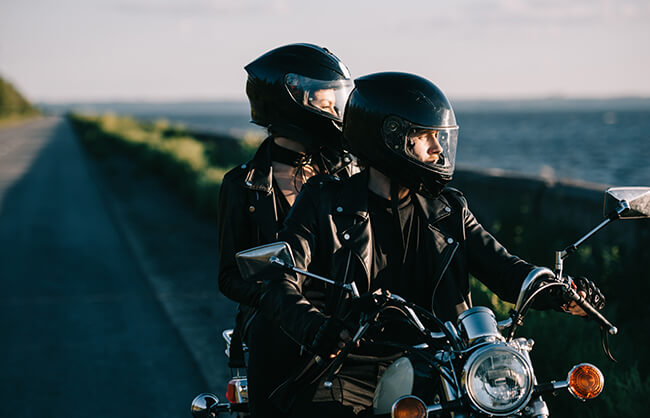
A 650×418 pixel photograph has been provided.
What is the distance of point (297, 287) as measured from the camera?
2.59 meters

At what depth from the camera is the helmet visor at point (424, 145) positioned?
2.71 meters

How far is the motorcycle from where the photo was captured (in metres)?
1.96

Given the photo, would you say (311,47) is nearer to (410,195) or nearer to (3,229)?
(410,195)

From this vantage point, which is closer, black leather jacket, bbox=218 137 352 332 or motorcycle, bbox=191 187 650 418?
motorcycle, bbox=191 187 650 418

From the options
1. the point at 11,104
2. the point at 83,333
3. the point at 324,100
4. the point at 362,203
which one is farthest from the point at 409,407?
the point at 11,104

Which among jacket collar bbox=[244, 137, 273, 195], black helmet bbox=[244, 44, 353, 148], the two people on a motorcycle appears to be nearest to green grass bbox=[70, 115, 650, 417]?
the two people on a motorcycle

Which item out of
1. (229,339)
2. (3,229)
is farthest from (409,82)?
(3,229)

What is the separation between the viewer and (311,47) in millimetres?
3842

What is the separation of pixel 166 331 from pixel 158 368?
40.3 inches

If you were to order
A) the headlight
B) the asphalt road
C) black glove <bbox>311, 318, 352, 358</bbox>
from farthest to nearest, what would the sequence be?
1. the asphalt road
2. black glove <bbox>311, 318, 352, 358</bbox>
3. the headlight

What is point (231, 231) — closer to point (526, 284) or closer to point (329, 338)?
point (329, 338)

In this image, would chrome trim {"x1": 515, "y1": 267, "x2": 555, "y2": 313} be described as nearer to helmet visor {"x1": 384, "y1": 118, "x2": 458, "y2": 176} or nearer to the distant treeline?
helmet visor {"x1": 384, "y1": 118, "x2": 458, "y2": 176}

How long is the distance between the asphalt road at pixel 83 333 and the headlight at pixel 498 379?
347 centimetres

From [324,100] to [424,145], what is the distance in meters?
1.15
